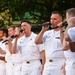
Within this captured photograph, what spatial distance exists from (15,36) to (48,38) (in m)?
1.07

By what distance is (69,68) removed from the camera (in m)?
6.72

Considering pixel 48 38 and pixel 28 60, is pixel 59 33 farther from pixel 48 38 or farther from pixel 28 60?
pixel 28 60

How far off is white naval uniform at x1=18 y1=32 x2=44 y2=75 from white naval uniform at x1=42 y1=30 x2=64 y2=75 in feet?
2.13

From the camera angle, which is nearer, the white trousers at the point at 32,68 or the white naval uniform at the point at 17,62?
the white trousers at the point at 32,68

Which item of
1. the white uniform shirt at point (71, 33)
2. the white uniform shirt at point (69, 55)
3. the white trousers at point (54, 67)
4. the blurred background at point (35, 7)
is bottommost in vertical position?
the white trousers at point (54, 67)

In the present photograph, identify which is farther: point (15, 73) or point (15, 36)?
point (15, 73)

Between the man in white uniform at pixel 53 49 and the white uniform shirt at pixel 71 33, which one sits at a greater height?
the white uniform shirt at pixel 71 33

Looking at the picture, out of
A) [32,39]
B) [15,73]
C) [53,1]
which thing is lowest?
[15,73]

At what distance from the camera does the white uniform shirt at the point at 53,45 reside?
24.6ft

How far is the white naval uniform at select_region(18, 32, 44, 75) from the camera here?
27.1 ft

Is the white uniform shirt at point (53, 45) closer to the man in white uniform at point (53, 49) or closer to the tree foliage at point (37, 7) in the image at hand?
the man in white uniform at point (53, 49)

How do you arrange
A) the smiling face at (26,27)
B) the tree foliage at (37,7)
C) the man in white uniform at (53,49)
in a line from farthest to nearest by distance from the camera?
the tree foliage at (37,7) < the smiling face at (26,27) < the man in white uniform at (53,49)

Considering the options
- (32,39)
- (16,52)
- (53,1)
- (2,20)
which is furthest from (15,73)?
(2,20)

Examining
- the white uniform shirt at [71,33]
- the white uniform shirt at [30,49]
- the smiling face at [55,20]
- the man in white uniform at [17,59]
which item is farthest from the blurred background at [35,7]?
the white uniform shirt at [71,33]
